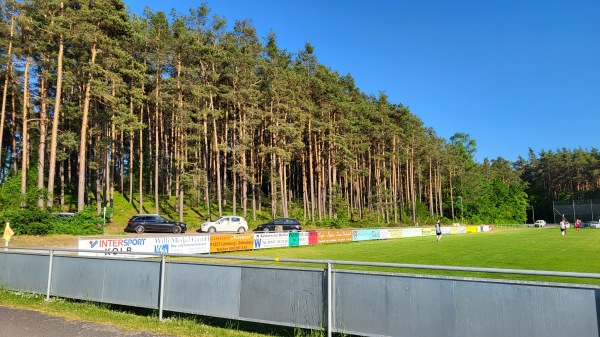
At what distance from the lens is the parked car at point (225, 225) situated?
3516 cm

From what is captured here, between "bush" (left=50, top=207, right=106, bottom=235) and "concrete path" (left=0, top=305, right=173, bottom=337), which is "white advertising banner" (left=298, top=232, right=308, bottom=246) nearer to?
"bush" (left=50, top=207, right=106, bottom=235)

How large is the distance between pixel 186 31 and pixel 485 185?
309 ft

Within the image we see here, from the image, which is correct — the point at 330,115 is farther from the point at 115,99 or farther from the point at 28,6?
the point at 28,6

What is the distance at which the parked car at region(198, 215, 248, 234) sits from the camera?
115ft

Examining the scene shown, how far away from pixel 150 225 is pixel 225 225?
6.27 meters

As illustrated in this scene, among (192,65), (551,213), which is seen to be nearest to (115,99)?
(192,65)

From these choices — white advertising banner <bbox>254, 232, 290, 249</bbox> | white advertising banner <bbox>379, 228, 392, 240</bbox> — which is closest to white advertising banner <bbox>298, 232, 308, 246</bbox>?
white advertising banner <bbox>254, 232, 290, 249</bbox>

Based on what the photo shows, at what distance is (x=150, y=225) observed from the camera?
108 feet

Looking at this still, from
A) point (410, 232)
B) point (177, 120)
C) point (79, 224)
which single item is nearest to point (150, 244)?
point (79, 224)

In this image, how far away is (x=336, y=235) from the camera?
3666 centimetres

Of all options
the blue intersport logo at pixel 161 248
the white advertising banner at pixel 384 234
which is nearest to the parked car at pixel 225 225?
the blue intersport logo at pixel 161 248

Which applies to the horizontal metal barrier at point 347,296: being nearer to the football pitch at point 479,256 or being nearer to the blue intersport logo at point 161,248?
the football pitch at point 479,256

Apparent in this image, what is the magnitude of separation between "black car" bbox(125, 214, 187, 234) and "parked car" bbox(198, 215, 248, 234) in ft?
7.17

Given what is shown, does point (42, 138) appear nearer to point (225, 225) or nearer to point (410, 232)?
point (225, 225)
